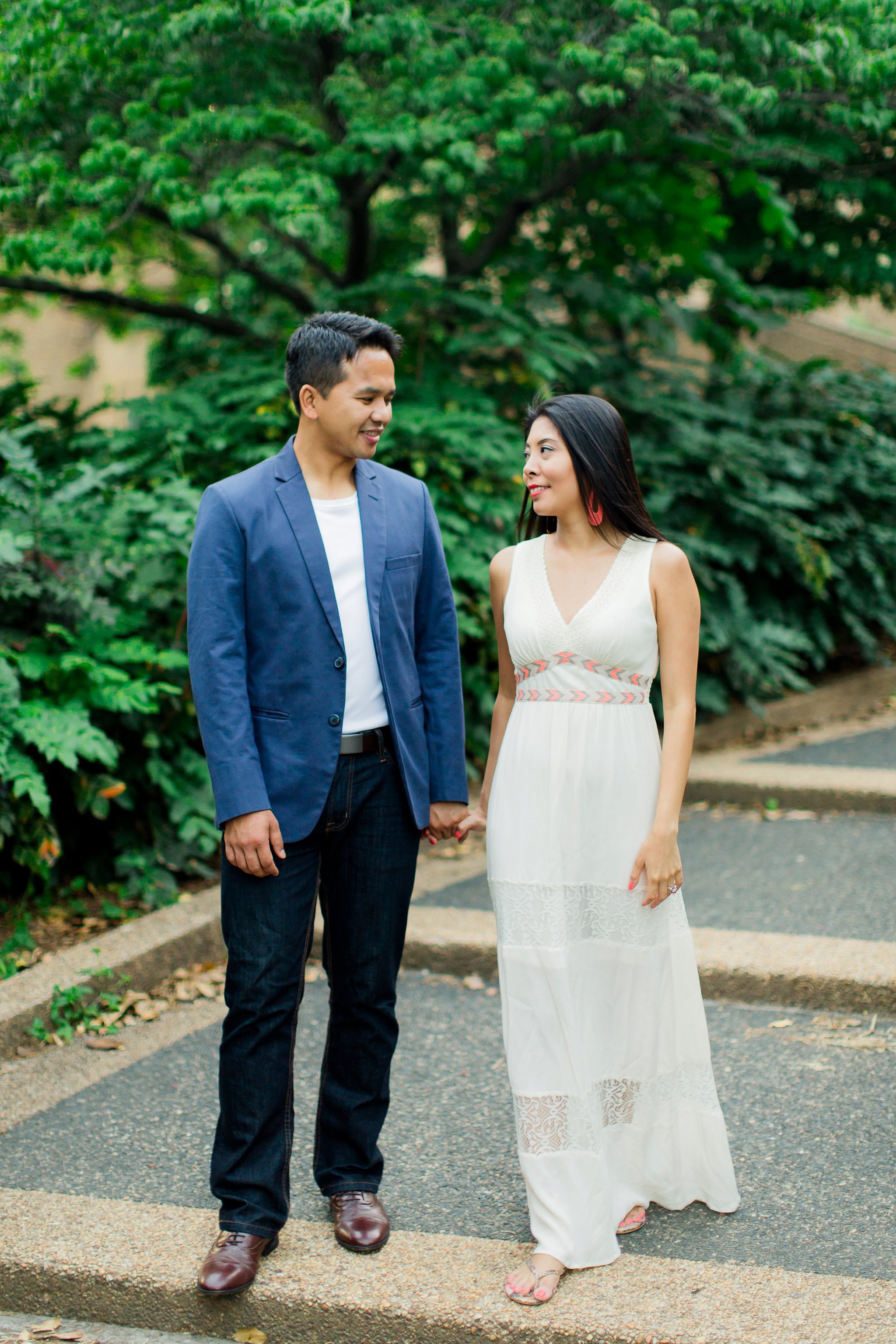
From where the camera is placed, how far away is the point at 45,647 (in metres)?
4.95

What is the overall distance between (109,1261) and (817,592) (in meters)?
5.99

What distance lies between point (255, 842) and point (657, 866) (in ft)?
2.92

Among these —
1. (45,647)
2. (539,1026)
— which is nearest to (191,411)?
(45,647)

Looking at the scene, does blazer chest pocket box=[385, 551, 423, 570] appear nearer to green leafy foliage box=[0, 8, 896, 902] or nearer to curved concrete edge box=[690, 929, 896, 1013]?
green leafy foliage box=[0, 8, 896, 902]

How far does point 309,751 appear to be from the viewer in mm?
2652

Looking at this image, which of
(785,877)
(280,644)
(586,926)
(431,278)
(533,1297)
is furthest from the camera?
(431,278)

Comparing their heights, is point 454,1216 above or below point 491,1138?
above

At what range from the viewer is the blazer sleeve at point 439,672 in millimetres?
2893

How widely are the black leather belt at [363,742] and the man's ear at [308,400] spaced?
724 mm

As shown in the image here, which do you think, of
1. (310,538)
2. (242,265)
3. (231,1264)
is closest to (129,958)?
(231,1264)

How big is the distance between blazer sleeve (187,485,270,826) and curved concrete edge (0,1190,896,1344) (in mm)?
1041

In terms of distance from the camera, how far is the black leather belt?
272cm

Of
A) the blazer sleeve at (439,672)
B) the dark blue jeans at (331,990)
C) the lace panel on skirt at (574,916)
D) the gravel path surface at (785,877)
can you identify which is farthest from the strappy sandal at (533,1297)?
the gravel path surface at (785,877)

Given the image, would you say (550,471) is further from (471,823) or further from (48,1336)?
(48,1336)
